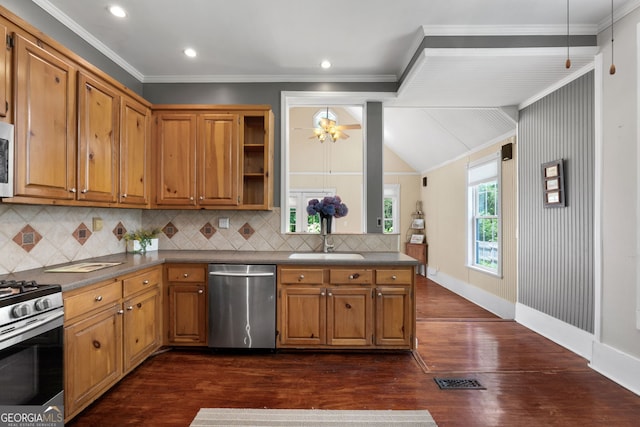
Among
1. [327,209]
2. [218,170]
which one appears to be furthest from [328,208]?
[218,170]

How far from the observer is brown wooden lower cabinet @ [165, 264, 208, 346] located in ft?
9.63

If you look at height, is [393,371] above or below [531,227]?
below

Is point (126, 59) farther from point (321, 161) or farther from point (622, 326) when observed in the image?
point (321, 161)

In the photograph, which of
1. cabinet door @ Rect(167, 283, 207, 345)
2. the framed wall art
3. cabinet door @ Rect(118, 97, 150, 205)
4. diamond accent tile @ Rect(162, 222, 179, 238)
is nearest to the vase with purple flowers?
cabinet door @ Rect(167, 283, 207, 345)

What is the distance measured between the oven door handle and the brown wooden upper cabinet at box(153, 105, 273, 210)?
1.63 metres

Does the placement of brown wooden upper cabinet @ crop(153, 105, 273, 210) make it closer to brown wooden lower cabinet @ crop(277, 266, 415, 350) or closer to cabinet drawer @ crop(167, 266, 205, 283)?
cabinet drawer @ crop(167, 266, 205, 283)

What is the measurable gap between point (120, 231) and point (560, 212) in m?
4.48

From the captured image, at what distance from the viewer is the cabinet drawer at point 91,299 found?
6.11 ft

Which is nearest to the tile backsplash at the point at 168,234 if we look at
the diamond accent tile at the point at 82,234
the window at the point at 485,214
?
the diamond accent tile at the point at 82,234

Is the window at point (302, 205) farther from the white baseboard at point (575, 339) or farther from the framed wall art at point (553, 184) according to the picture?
the framed wall art at point (553, 184)

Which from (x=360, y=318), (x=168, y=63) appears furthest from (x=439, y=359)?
(x=168, y=63)

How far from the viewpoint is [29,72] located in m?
1.90

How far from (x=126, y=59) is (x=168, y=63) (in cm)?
40

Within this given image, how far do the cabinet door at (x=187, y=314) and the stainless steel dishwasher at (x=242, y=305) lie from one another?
0.10 meters
